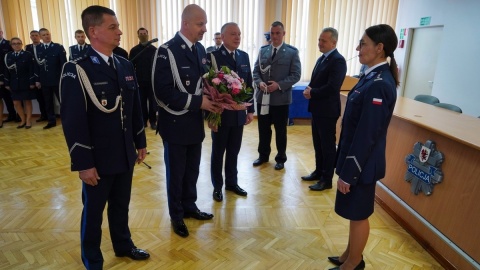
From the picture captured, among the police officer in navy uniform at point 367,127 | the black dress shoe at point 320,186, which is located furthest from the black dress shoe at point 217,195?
the police officer in navy uniform at point 367,127

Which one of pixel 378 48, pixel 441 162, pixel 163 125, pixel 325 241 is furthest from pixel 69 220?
pixel 441 162

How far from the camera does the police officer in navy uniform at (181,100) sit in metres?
A: 2.27

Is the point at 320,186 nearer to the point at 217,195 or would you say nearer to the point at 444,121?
the point at 217,195

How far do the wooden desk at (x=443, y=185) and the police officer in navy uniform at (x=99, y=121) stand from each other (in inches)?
84.0

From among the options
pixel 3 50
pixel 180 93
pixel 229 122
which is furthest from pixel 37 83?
pixel 180 93

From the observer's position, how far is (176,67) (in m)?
2.29

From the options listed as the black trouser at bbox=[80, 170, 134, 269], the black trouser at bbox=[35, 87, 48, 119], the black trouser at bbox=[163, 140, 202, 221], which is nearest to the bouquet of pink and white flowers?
the black trouser at bbox=[163, 140, 202, 221]

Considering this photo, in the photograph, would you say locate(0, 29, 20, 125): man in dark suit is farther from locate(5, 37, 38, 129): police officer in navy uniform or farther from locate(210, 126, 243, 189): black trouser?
locate(210, 126, 243, 189): black trouser

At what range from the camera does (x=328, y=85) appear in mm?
3275

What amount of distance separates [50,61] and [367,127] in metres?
5.94

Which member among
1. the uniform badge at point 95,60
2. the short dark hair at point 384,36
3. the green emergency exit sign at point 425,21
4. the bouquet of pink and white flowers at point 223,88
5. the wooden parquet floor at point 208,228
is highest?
the green emergency exit sign at point 425,21

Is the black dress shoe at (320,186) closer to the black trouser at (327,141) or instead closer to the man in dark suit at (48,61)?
the black trouser at (327,141)

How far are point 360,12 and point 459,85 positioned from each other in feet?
8.54

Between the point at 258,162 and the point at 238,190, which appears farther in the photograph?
the point at 258,162
